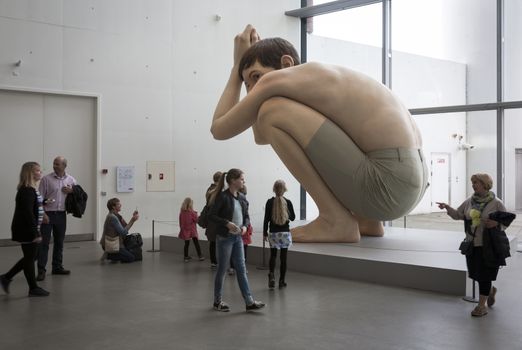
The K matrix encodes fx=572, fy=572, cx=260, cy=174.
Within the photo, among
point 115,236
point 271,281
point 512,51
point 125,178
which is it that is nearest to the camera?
point 271,281

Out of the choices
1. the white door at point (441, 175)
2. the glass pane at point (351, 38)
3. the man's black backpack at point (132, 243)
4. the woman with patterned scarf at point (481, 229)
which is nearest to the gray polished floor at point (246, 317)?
the woman with patterned scarf at point (481, 229)

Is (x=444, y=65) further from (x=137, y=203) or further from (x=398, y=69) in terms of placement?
(x=137, y=203)

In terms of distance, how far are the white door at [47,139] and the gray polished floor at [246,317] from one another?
3.57 m

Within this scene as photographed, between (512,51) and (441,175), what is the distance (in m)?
2.86

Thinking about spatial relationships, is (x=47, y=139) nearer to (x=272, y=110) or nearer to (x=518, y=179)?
(x=272, y=110)

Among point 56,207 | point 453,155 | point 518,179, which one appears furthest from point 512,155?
point 56,207

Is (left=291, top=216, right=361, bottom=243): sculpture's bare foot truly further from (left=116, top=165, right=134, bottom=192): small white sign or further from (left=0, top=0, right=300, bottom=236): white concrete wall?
(left=0, top=0, right=300, bottom=236): white concrete wall

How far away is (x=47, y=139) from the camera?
9.88m

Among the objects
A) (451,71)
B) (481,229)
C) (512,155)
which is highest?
(451,71)

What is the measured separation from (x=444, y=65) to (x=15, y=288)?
8942mm

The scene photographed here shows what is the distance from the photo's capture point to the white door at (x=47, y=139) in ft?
31.1

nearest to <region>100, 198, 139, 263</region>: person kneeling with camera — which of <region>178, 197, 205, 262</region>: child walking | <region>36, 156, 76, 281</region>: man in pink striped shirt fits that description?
<region>178, 197, 205, 262</region>: child walking

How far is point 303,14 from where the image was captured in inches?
531

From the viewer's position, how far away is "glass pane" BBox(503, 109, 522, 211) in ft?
33.7
